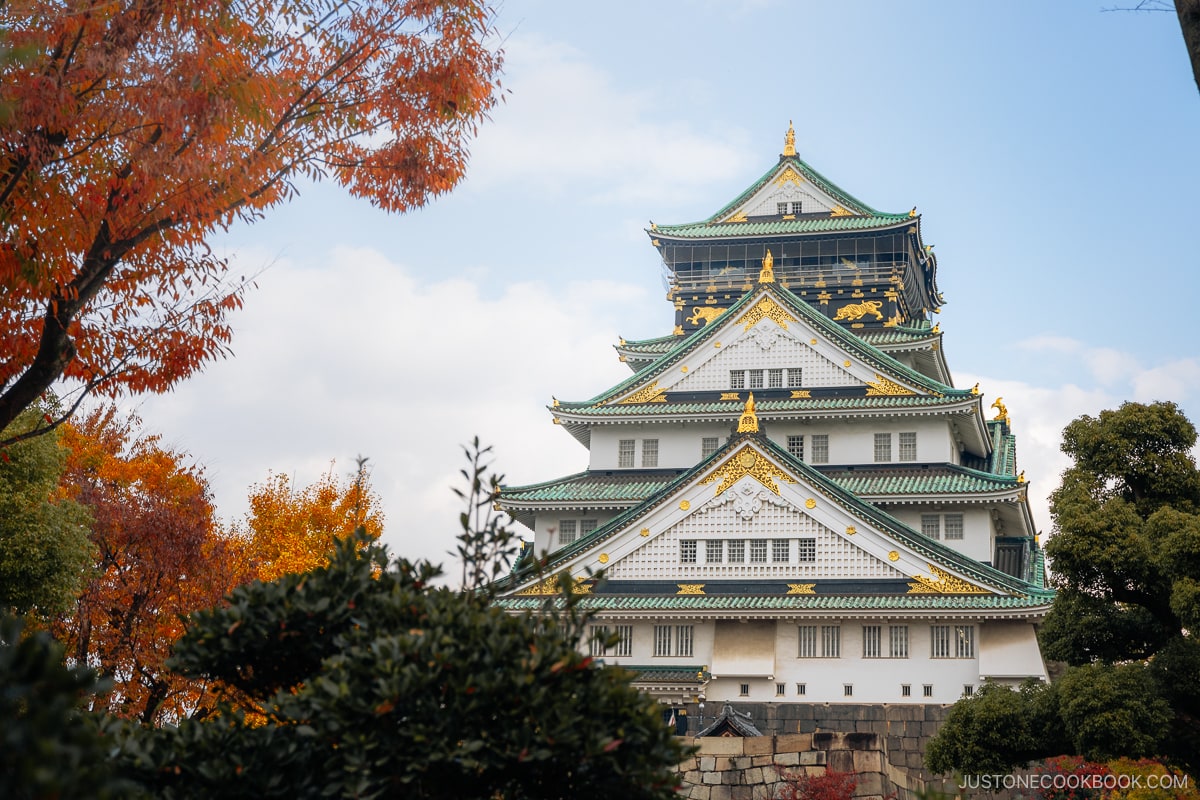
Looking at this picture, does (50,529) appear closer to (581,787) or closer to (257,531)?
(581,787)

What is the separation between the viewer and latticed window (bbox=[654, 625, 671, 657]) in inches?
1441

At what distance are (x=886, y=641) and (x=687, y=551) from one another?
6383 mm

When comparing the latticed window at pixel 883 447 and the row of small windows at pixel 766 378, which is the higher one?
the row of small windows at pixel 766 378

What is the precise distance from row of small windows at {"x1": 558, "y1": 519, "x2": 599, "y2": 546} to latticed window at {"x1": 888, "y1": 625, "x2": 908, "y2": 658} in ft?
37.4

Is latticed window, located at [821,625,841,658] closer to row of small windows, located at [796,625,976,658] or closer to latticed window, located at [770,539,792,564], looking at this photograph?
row of small windows, located at [796,625,976,658]

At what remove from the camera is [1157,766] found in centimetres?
2559

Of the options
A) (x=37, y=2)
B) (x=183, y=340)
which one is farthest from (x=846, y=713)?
(x=37, y=2)

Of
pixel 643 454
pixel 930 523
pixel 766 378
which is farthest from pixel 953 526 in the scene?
pixel 643 454

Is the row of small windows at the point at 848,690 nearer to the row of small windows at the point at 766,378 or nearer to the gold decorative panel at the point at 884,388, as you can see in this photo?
the gold decorative panel at the point at 884,388

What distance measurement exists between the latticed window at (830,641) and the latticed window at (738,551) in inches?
122

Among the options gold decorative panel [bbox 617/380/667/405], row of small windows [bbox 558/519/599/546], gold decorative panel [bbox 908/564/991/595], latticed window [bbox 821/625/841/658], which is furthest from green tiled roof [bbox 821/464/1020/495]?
row of small windows [bbox 558/519/599/546]

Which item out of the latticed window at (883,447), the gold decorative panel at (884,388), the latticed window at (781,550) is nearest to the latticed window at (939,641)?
the latticed window at (781,550)

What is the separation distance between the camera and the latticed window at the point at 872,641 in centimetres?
3528

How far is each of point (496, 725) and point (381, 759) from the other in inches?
35.1
